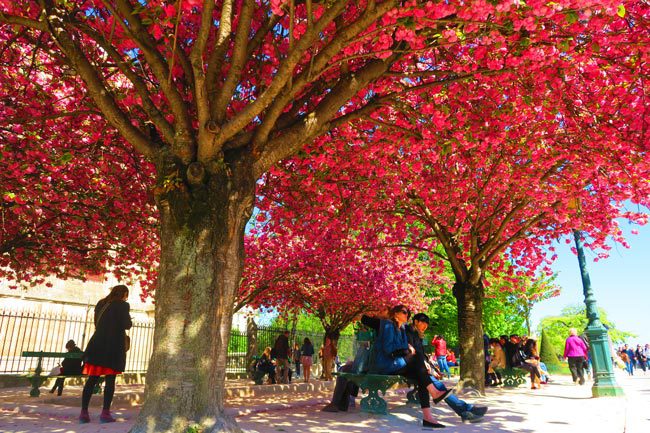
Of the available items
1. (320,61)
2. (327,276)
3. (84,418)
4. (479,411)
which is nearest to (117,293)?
(84,418)

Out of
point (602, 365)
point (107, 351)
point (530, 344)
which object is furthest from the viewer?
point (530, 344)

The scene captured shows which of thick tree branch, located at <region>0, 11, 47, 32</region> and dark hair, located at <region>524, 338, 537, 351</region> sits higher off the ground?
thick tree branch, located at <region>0, 11, 47, 32</region>

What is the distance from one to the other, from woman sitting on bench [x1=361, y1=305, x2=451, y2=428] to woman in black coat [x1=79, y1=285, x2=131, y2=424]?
337cm

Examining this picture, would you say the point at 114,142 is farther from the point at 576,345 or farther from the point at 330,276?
the point at 576,345

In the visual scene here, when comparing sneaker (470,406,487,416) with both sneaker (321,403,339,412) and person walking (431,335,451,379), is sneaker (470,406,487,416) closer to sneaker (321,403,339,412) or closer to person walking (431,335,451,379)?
sneaker (321,403,339,412)

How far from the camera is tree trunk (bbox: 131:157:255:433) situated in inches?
174

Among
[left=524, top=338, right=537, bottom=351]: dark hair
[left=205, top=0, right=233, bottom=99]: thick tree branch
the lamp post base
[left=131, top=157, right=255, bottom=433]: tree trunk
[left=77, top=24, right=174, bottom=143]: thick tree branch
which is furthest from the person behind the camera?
[left=524, top=338, right=537, bottom=351]: dark hair

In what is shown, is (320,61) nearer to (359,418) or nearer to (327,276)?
(359,418)

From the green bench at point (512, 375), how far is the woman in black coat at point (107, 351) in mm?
11716

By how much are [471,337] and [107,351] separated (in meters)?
8.26

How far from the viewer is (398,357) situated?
21.7 ft

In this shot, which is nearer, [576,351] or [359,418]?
[359,418]

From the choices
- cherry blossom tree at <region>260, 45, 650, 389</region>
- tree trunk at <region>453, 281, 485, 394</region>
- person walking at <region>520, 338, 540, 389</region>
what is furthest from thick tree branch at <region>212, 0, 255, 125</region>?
person walking at <region>520, 338, 540, 389</region>

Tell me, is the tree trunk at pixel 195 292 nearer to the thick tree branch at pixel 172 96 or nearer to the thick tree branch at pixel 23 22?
the thick tree branch at pixel 172 96
